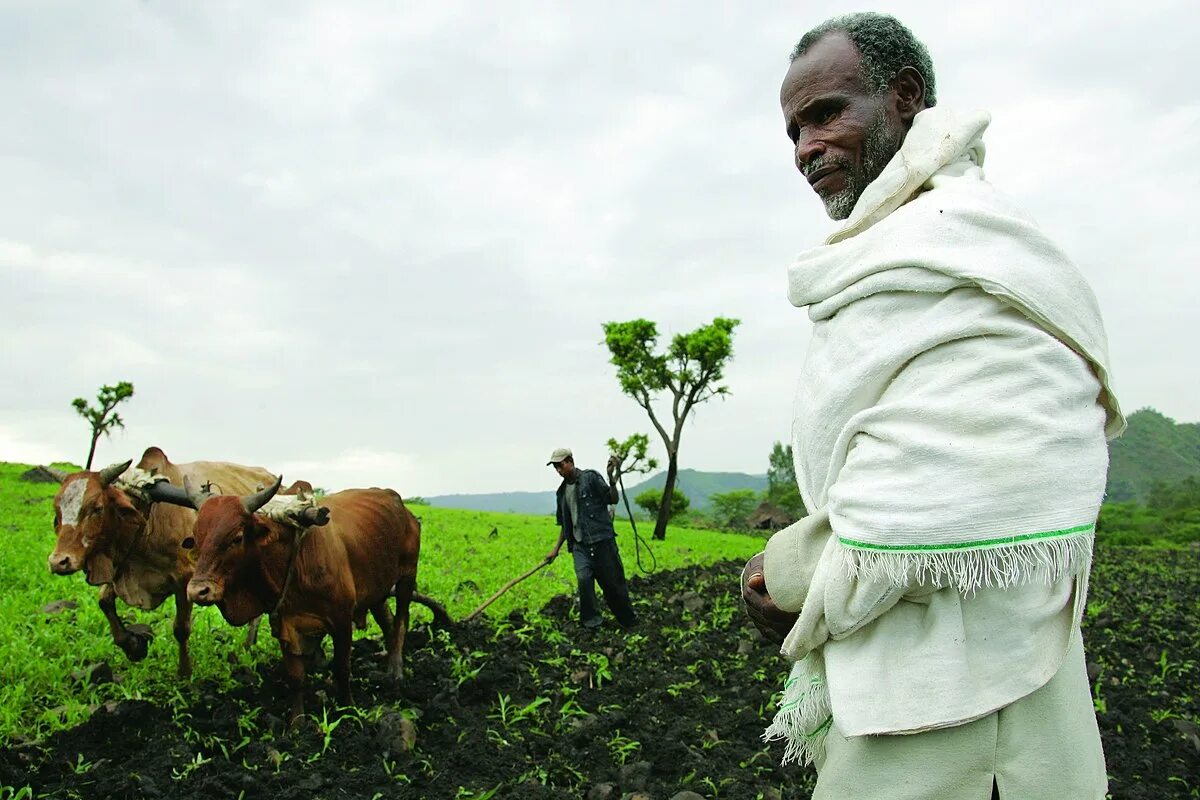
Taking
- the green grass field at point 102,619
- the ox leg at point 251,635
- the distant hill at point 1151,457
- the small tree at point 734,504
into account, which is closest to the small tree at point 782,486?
the small tree at point 734,504

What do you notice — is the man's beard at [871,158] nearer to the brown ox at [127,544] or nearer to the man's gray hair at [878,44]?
the man's gray hair at [878,44]

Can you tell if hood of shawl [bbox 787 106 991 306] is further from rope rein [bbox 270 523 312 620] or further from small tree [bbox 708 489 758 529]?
small tree [bbox 708 489 758 529]

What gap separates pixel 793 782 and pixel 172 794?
361 cm

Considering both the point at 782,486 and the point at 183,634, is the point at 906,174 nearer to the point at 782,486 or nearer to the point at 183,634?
the point at 183,634

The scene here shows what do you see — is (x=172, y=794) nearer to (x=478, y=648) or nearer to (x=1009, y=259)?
(x=478, y=648)

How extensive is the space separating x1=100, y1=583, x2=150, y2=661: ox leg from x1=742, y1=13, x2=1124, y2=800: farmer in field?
21.0 feet

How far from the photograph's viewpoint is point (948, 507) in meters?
1.54

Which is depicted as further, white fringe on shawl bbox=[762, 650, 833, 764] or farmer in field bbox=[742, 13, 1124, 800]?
white fringe on shawl bbox=[762, 650, 833, 764]

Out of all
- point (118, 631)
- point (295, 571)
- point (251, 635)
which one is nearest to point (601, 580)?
point (251, 635)

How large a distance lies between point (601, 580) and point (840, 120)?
852cm

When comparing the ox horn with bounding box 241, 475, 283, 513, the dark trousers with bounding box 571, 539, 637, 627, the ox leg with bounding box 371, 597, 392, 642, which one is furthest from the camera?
the dark trousers with bounding box 571, 539, 637, 627

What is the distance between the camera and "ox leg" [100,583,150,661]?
6.70m

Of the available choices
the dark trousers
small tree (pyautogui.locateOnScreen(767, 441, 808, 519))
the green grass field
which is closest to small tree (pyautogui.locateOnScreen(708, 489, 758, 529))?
small tree (pyautogui.locateOnScreen(767, 441, 808, 519))

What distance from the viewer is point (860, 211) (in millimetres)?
1945
